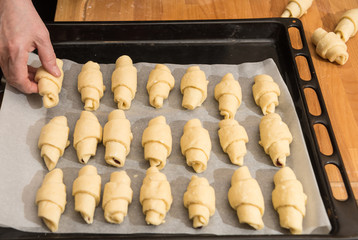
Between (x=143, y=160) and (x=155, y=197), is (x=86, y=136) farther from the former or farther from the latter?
(x=155, y=197)

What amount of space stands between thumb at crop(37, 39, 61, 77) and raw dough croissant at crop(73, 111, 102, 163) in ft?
0.81

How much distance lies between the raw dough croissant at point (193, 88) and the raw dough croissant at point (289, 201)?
52 centimetres

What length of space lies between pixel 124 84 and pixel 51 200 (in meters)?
0.64

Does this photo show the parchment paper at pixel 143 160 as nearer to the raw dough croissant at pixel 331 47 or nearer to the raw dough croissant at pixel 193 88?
the raw dough croissant at pixel 193 88

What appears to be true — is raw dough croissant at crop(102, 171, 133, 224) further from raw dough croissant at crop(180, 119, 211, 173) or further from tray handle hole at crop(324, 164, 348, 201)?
tray handle hole at crop(324, 164, 348, 201)

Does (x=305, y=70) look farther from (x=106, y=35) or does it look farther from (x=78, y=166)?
(x=78, y=166)

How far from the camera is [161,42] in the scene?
2.02 metres

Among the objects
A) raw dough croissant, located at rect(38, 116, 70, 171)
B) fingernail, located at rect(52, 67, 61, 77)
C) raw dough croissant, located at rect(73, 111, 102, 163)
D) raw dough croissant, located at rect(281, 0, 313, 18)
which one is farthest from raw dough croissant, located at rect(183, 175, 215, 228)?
raw dough croissant, located at rect(281, 0, 313, 18)

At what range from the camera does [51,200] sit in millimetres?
1399

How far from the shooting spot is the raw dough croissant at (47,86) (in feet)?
5.56

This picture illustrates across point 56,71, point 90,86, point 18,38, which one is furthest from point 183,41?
point 18,38

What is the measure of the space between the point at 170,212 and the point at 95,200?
0.30 metres

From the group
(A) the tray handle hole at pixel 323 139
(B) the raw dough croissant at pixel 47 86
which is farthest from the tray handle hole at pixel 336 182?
(B) the raw dough croissant at pixel 47 86

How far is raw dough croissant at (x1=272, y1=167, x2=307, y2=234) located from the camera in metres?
1.38
